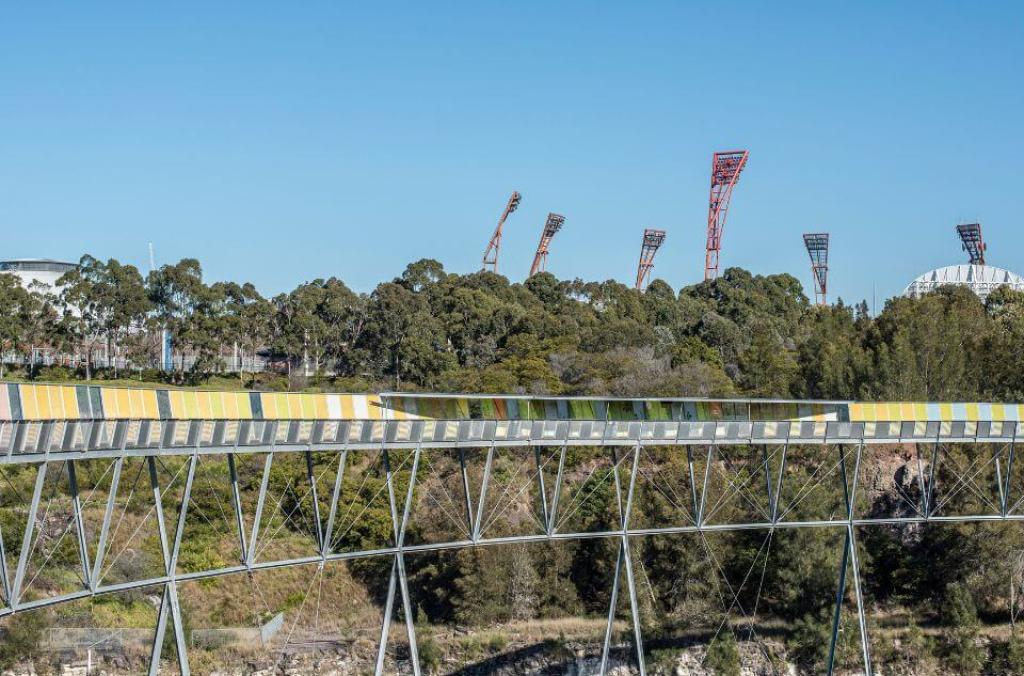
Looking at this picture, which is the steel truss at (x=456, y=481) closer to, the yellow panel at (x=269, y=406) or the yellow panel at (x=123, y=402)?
the yellow panel at (x=269, y=406)

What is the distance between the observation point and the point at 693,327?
389ft

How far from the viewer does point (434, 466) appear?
225ft

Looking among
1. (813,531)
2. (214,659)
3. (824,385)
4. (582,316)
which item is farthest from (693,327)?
Result: (214,659)

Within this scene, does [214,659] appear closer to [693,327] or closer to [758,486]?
[758,486]

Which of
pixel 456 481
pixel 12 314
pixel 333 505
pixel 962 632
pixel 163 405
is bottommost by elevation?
pixel 962 632

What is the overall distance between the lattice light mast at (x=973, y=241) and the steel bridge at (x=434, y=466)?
83925 millimetres

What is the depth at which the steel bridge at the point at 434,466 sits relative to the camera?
3591cm

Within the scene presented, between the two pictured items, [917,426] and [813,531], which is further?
[813,531]

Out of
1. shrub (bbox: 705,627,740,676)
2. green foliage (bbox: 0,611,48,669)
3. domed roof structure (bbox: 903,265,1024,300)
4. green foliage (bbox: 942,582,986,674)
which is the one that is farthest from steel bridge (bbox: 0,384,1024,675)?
domed roof structure (bbox: 903,265,1024,300)

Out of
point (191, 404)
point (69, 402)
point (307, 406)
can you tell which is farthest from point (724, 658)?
point (69, 402)

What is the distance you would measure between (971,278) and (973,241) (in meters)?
17.2

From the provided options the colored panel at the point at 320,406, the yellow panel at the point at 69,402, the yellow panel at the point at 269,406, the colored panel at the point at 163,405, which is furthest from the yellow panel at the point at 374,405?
the yellow panel at the point at 69,402

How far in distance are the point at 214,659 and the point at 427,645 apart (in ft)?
28.0

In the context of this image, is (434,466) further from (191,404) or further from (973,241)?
(973,241)
